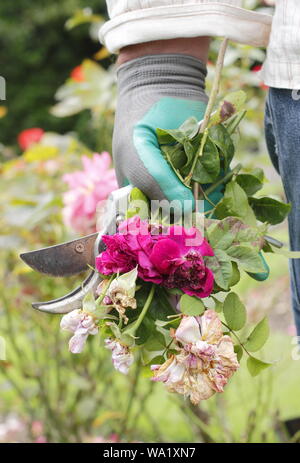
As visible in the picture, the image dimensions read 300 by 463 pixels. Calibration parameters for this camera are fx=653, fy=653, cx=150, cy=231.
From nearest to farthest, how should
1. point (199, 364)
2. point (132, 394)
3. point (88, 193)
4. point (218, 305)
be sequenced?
point (199, 364), point (218, 305), point (88, 193), point (132, 394)

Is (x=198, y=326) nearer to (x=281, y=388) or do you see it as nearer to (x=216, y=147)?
(x=216, y=147)

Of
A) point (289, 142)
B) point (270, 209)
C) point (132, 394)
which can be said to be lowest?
point (132, 394)

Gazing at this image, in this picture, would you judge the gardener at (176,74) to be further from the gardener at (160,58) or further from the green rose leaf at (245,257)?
the green rose leaf at (245,257)

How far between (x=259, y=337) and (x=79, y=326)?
24 centimetres

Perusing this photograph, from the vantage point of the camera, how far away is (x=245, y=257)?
0.87m

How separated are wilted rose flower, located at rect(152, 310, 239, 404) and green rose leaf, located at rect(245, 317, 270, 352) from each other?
0.10 meters

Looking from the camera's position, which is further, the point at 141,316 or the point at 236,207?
the point at 236,207

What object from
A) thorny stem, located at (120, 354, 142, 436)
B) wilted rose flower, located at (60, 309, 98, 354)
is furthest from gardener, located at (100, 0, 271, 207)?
thorny stem, located at (120, 354, 142, 436)

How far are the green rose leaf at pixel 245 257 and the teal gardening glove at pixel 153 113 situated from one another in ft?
0.33

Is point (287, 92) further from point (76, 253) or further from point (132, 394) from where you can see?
point (132, 394)

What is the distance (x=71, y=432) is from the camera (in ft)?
6.70

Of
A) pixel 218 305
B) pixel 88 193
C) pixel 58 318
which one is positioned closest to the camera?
pixel 218 305

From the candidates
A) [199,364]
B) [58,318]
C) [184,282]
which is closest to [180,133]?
[184,282]
